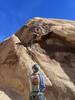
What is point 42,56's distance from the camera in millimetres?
23297

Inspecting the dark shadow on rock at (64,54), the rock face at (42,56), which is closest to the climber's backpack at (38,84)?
the rock face at (42,56)

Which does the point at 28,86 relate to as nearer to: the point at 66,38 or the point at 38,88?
the point at 66,38

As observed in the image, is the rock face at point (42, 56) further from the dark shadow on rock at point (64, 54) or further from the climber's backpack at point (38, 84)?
the climber's backpack at point (38, 84)

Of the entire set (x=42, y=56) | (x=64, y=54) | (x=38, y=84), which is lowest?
(x=38, y=84)

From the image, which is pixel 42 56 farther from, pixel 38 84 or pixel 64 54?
pixel 38 84

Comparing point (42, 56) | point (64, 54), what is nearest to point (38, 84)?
point (42, 56)

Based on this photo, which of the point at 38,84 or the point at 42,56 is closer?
the point at 38,84

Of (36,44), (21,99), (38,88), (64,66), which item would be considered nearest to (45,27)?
(36,44)

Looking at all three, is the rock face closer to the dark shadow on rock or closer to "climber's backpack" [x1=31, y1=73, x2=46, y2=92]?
the dark shadow on rock

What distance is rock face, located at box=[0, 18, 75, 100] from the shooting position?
22.3 m

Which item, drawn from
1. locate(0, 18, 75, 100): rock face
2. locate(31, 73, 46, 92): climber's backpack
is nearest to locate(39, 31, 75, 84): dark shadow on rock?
locate(0, 18, 75, 100): rock face

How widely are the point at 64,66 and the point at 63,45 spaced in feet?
5.10

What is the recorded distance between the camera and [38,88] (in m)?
15.1

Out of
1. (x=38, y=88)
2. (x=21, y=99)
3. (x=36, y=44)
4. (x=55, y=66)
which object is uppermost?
(x=36, y=44)
